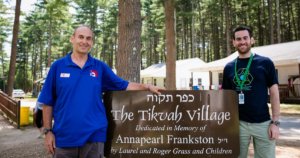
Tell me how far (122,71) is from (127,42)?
521mm

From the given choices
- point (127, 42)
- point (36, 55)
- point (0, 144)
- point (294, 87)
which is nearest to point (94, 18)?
point (36, 55)

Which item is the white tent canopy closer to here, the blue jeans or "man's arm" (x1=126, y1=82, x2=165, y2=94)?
"man's arm" (x1=126, y1=82, x2=165, y2=94)

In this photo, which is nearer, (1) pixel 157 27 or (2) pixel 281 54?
(2) pixel 281 54

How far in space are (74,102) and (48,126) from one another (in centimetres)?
40

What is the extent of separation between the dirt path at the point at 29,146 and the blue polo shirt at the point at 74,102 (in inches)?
177

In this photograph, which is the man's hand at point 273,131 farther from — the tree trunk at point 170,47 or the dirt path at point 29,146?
the tree trunk at point 170,47

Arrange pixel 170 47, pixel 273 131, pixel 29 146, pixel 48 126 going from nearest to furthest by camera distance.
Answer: pixel 48 126, pixel 273 131, pixel 29 146, pixel 170 47

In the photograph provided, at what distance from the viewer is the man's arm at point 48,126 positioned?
10.7 feet

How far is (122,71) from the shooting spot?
226 inches

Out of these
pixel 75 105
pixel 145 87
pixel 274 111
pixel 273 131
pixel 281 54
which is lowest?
pixel 273 131

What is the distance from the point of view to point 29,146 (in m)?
8.73

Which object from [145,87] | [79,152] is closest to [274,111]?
[145,87]

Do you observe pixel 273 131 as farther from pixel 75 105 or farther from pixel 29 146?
pixel 29 146

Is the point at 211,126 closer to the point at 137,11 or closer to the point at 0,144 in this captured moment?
the point at 137,11
